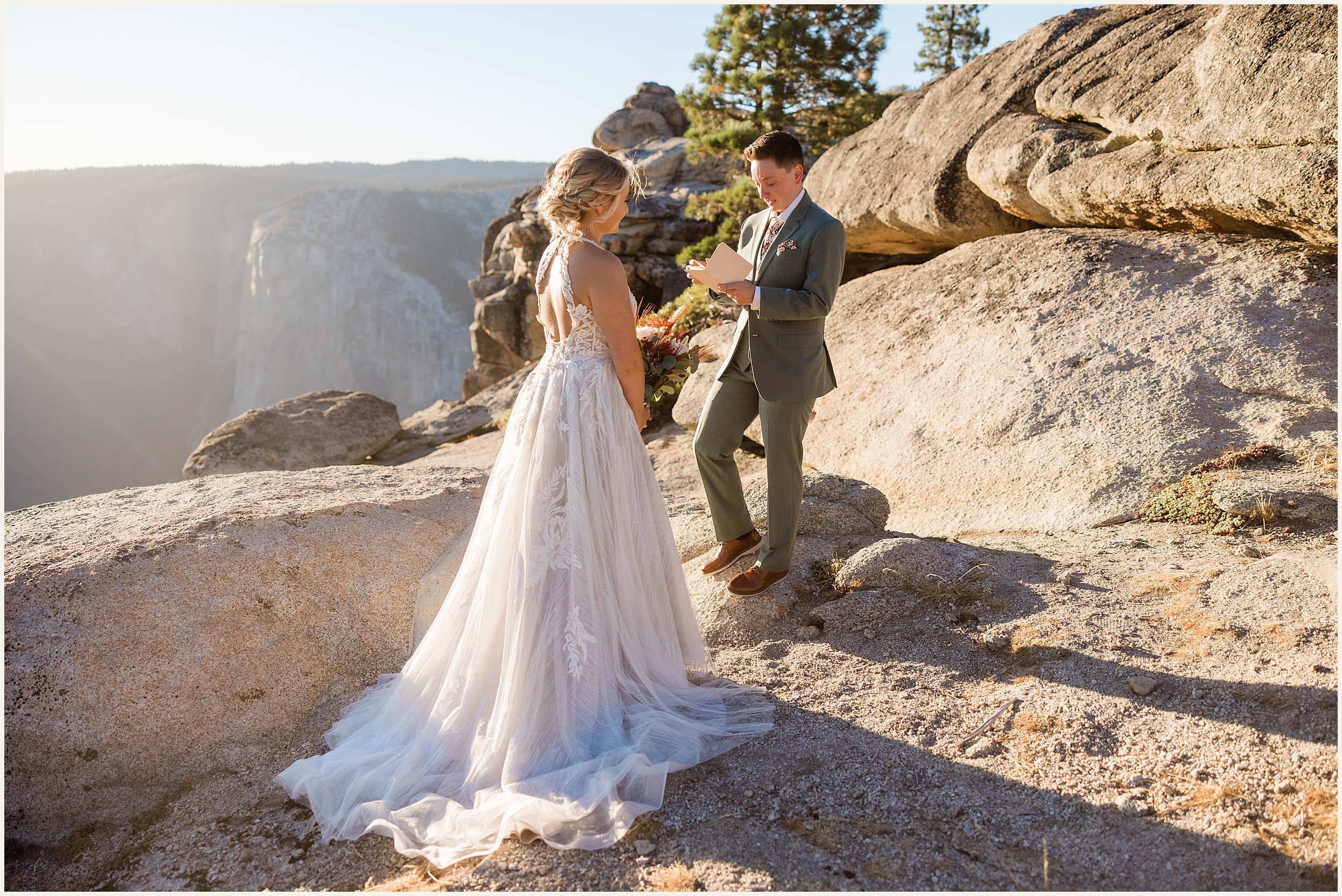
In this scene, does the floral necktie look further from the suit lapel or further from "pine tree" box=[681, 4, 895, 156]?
"pine tree" box=[681, 4, 895, 156]

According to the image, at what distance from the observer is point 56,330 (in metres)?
54.5

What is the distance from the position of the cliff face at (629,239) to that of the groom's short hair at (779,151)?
12.0 m

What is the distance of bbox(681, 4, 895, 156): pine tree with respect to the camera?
66.2 ft

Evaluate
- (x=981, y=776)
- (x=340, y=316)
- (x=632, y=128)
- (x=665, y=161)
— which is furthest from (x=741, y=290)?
(x=340, y=316)

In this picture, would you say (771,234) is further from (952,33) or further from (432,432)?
(952,33)

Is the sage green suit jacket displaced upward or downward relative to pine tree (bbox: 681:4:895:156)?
downward

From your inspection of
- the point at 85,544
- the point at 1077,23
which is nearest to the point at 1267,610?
the point at 85,544

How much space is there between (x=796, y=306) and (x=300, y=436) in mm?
12069

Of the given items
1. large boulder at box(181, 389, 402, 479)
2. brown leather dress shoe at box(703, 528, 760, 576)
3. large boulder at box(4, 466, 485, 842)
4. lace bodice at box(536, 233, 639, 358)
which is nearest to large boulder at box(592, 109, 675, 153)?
large boulder at box(181, 389, 402, 479)

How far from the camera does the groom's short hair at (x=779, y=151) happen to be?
428 centimetres

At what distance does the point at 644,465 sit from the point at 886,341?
5096 mm

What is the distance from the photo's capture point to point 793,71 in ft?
66.8

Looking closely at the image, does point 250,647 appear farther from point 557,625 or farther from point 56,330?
point 56,330

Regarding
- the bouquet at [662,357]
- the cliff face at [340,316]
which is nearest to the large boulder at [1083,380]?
the bouquet at [662,357]
